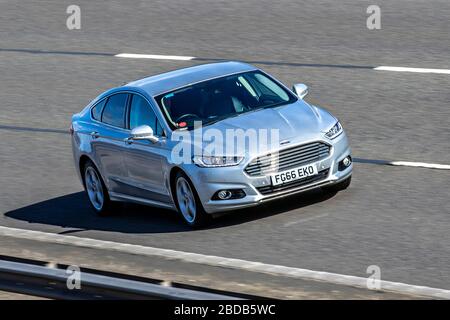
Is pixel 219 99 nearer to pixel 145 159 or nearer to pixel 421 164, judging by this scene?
pixel 145 159

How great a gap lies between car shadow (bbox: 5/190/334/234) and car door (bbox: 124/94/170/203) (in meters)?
0.29

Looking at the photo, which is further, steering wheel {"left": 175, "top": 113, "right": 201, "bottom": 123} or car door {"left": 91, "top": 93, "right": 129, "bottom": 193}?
car door {"left": 91, "top": 93, "right": 129, "bottom": 193}

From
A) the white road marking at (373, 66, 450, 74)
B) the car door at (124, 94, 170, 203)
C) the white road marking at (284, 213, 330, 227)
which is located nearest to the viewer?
the white road marking at (284, 213, 330, 227)

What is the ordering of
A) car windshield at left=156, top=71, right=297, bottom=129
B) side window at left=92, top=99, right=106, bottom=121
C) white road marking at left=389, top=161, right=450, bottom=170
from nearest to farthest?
A: 1. car windshield at left=156, top=71, right=297, bottom=129
2. white road marking at left=389, top=161, right=450, bottom=170
3. side window at left=92, top=99, right=106, bottom=121

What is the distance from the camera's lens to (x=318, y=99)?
15.8 metres

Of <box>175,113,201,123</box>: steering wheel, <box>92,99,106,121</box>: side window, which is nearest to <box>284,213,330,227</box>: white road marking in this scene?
<box>175,113,201,123</box>: steering wheel

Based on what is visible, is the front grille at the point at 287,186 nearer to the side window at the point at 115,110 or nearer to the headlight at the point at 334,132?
the headlight at the point at 334,132

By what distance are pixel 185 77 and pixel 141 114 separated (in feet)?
2.00

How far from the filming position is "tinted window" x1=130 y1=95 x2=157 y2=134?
12266 mm

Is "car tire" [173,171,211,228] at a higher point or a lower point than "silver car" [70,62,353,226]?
lower

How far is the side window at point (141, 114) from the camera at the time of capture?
12.3 meters

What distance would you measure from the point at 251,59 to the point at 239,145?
6.84 meters

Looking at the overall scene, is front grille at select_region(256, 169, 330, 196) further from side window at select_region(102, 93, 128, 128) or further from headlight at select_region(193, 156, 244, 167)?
side window at select_region(102, 93, 128, 128)
